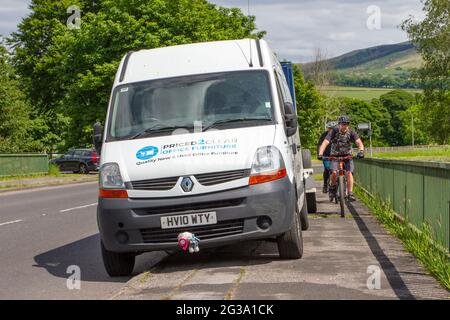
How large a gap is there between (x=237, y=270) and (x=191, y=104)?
2.09 m

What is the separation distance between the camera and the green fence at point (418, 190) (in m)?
8.27

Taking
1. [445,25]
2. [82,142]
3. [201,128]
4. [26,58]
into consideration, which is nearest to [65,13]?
[26,58]

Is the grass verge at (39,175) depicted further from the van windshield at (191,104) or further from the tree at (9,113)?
the van windshield at (191,104)

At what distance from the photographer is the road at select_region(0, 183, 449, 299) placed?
21.9 ft

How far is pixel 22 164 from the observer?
126ft

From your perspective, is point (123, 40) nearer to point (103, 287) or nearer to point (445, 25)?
point (445, 25)

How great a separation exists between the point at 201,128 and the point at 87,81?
132 ft

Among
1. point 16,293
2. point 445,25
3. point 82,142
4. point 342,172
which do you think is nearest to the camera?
point 16,293

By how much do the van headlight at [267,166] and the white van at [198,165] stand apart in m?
0.01

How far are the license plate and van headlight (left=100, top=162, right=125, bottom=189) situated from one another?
2.04 feet

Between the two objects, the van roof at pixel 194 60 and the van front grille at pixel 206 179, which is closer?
the van front grille at pixel 206 179

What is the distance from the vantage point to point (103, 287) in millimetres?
8078

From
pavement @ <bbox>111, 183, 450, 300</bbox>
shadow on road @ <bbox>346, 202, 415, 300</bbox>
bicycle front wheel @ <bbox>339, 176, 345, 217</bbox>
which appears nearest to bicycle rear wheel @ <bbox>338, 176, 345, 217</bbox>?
bicycle front wheel @ <bbox>339, 176, 345, 217</bbox>

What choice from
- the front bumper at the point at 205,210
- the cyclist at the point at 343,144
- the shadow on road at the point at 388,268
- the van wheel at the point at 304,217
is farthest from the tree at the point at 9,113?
the front bumper at the point at 205,210
